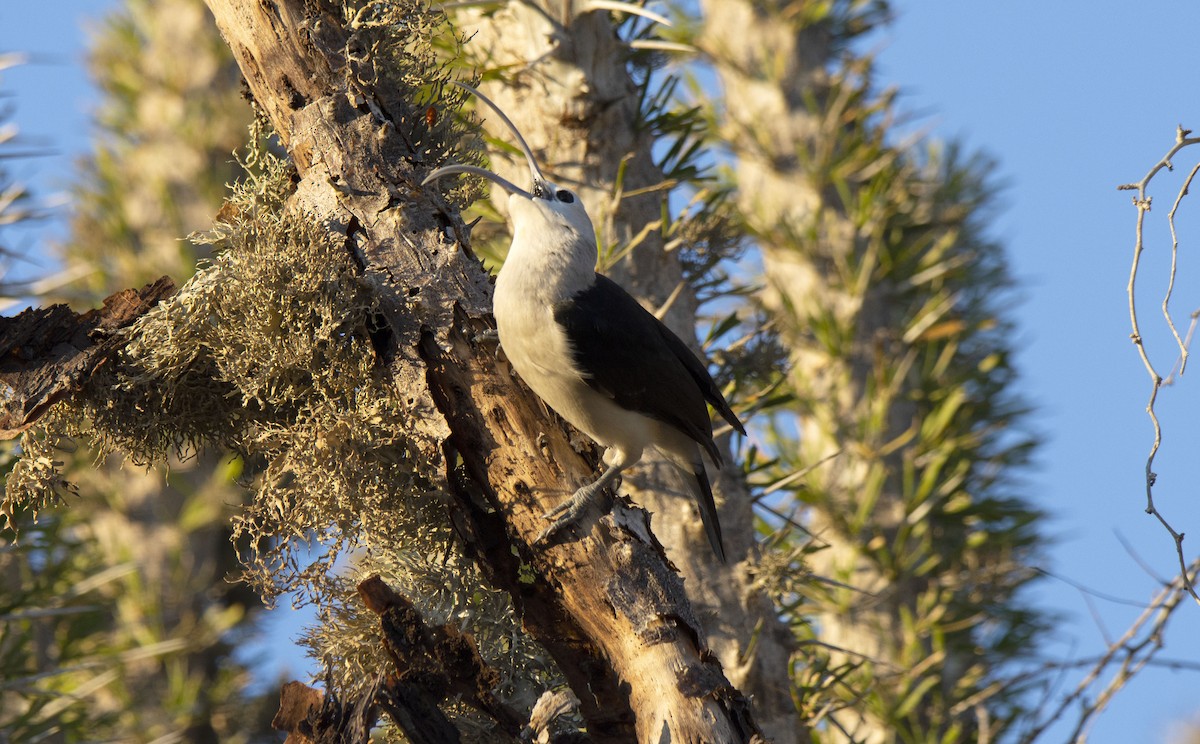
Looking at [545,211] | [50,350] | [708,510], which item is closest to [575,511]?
[708,510]

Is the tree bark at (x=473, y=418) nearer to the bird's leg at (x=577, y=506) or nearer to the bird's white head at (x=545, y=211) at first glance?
the bird's leg at (x=577, y=506)

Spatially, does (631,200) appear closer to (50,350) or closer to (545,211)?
(545,211)

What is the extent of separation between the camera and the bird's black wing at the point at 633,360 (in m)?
3.23

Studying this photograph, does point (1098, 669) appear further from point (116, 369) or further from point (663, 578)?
point (116, 369)

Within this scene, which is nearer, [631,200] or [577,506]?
[577,506]

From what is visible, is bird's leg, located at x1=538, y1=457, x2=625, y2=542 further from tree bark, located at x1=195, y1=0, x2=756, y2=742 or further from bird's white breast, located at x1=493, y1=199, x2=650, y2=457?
bird's white breast, located at x1=493, y1=199, x2=650, y2=457

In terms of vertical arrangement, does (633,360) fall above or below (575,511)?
above

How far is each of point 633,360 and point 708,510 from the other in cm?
66

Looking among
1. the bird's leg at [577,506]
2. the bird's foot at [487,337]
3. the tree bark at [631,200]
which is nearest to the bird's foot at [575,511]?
the bird's leg at [577,506]

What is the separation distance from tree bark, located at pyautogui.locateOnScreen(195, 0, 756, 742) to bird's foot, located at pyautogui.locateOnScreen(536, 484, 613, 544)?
0.10 ft

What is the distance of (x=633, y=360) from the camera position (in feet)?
11.0

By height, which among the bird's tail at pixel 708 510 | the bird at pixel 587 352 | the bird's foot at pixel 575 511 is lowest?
the bird's foot at pixel 575 511

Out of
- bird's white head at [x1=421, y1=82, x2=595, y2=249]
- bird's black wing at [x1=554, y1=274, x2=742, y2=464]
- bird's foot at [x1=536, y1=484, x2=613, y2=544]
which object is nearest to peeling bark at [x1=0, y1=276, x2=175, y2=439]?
bird's white head at [x1=421, y1=82, x2=595, y2=249]

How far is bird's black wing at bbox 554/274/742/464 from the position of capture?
10.6ft
